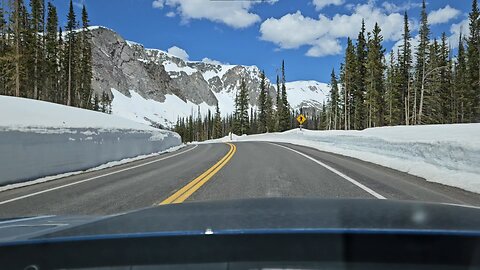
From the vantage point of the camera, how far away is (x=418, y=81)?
60500 mm

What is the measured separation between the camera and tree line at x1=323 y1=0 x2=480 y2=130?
59.5 meters

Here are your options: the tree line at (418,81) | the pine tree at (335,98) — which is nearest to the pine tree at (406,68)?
the tree line at (418,81)

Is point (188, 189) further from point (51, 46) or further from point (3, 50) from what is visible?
point (51, 46)

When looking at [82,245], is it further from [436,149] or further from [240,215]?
[436,149]

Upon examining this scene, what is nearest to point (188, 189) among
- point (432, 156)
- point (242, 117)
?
point (432, 156)

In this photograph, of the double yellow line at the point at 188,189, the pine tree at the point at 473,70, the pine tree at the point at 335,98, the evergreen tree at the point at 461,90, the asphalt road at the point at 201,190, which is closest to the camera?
the asphalt road at the point at 201,190

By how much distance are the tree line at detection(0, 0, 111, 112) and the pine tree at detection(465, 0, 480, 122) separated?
192ft

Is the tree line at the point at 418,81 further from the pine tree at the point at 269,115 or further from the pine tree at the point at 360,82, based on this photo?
the pine tree at the point at 269,115

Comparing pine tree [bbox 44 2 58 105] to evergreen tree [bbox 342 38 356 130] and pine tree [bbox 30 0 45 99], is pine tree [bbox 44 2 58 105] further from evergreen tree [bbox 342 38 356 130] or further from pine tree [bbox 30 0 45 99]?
evergreen tree [bbox 342 38 356 130]

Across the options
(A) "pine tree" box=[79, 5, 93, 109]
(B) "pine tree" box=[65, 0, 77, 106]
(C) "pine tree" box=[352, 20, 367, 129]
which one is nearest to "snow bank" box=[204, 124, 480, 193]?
(C) "pine tree" box=[352, 20, 367, 129]

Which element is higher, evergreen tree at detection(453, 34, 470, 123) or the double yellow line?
evergreen tree at detection(453, 34, 470, 123)

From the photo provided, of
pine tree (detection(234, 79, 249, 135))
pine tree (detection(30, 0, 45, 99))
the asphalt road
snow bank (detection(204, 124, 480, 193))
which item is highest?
pine tree (detection(30, 0, 45, 99))

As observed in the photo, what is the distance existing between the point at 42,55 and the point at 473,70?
6400 centimetres

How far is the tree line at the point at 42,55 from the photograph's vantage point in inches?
1874
